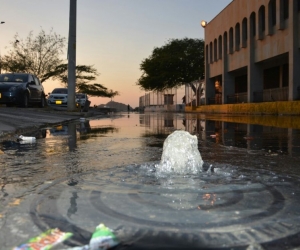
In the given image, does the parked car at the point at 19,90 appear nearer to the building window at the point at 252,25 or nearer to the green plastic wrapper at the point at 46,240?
the green plastic wrapper at the point at 46,240

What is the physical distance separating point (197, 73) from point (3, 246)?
48.3 metres

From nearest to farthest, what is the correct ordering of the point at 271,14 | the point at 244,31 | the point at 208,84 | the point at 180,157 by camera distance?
the point at 180,157
the point at 271,14
the point at 244,31
the point at 208,84

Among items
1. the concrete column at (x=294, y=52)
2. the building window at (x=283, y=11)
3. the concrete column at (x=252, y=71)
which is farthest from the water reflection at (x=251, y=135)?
the concrete column at (x=252, y=71)

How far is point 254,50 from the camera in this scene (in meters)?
28.2

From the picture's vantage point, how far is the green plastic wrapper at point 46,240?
1641mm

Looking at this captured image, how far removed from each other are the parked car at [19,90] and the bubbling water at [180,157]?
14.0 metres

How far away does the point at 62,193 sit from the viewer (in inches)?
104

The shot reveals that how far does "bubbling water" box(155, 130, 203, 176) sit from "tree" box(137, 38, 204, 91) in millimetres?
43299

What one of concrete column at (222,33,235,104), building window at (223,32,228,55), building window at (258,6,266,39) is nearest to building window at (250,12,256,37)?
building window at (258,6,266,39)

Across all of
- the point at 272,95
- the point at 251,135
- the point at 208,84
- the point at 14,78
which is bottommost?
the point at 251,135

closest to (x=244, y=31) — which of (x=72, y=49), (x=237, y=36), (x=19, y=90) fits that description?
(x=237, y=36)

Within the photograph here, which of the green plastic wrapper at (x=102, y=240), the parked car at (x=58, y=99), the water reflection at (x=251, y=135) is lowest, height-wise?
the green plastic wrapper at (x=102, y=240)

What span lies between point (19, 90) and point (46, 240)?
15931 mm

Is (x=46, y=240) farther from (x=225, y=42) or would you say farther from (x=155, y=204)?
(x=225, y=42)
